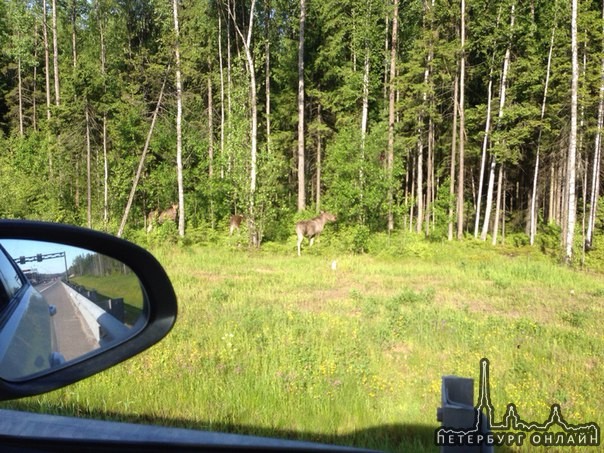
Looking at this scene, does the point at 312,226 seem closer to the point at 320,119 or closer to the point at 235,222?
the point at 235,222

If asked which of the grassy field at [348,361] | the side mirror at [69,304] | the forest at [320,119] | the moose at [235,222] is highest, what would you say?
the forest at [320,119]

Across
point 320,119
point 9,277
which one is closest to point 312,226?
point 320,119

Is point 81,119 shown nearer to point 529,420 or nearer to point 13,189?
point 13,189

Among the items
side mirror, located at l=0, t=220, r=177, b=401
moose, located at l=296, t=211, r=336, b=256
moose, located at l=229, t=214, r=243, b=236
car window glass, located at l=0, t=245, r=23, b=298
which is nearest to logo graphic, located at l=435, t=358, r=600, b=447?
side mirror, located at l=0, t=220, r=177, b=401

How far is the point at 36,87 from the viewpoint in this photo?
41.8 meters

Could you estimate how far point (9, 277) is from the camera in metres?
2.51

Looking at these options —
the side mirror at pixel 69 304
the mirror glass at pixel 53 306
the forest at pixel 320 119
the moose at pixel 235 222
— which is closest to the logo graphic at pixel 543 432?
the side mirror at pixel 69 304

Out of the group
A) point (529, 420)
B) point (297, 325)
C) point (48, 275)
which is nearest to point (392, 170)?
point (297, 325)

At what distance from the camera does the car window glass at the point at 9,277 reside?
244cm

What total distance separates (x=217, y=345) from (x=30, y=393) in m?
4.44

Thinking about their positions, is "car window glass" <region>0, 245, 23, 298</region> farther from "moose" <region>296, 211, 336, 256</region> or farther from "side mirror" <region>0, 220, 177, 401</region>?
"moose" <region>296, 211, 336, 256</region>

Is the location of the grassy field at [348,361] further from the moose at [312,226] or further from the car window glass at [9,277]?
the moose at [312,226]

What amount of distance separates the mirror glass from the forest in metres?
18.6

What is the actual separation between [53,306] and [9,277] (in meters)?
0.38
